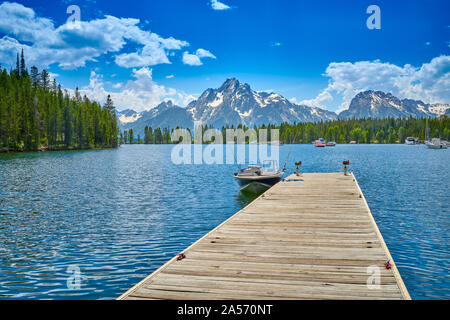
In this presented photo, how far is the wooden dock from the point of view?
22.1 feet

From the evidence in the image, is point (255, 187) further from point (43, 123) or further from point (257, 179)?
point (43, 123)

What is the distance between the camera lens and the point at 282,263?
8.55 meters

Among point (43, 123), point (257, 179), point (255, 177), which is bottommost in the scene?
point (257, 179)

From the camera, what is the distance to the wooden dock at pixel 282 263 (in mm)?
6742

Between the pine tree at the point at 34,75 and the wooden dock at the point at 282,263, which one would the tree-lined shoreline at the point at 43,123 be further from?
the wooden dock at the point at 282,263

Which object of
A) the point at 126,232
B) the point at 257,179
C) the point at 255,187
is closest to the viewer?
the point at 126,232

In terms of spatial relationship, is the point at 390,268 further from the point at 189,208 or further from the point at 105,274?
the point at 189,208

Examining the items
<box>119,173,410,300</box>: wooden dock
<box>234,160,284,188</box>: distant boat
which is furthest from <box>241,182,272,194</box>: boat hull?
<box>119,173,410,300</box>: wooden dock

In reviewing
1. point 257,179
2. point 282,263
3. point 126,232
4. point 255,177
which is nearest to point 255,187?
point 257,179

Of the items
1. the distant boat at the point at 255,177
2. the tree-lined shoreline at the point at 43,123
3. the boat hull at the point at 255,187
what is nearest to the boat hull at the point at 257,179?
the distant boat at the point at 255,177

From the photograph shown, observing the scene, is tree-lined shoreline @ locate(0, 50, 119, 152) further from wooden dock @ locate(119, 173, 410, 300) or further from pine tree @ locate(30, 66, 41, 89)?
wooden dock @ locate(119, 173, 410, 300)

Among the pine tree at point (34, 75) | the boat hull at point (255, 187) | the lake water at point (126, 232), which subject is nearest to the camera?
the lake water at point (126, 232)

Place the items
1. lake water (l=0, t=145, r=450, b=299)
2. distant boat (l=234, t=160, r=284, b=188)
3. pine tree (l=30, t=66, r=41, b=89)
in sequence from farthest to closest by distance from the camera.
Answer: pine tree (l=30, t=66, r=41, b=89) < distant boat (l=234, t=160, r=284, b=188) < lake water (l=0, t=145, r=450, b=299)
